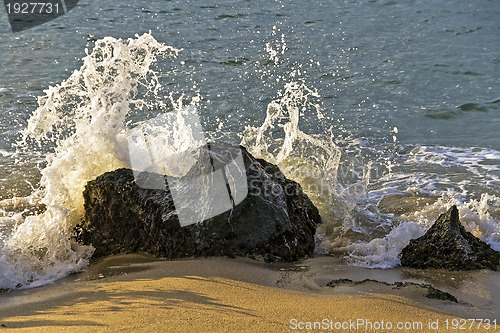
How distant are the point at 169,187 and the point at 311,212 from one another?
125cm

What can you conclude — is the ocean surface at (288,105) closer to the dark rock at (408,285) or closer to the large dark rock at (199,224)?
the large dark rock at (199,224)

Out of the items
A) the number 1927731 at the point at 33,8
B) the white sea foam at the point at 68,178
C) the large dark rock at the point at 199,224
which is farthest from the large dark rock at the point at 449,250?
the number 1927731 at the point at 33,8

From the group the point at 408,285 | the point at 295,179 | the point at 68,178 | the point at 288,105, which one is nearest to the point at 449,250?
the point at 408,285

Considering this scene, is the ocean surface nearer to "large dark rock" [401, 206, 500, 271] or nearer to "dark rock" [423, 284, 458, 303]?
"large dark rock" [401, 206, 500, 271]

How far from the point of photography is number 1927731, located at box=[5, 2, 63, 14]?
12609 millimetres

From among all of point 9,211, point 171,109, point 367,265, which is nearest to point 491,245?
point 367,265

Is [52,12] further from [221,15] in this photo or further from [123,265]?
[123,265]

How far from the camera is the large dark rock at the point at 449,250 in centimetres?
406

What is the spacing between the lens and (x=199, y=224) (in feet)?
14.0

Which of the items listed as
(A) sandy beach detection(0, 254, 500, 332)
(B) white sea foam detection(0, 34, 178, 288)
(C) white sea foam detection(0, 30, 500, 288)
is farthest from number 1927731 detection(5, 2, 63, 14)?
(A) sandy beach detection(0, 254, 500, 332)

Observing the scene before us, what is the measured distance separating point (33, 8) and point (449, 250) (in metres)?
11.7

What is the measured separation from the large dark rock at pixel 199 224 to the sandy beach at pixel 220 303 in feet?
0.53

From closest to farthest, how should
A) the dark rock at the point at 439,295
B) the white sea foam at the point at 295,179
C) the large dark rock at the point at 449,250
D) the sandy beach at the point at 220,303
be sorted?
the sandy beach at the point at 220,303
the dark rock at the point at 439,295
the large dark rock at the point at 449,250
the white sea foam at the point at 295,179

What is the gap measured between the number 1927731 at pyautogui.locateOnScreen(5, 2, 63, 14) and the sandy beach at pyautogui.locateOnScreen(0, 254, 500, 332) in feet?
33.1
